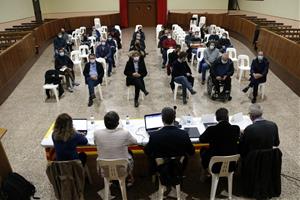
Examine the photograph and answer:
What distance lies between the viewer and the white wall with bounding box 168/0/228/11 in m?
17.1

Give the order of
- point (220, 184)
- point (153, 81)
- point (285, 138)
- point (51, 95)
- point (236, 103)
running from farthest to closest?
point (153, 81)
point (51, 95)
point (236, 103)
point (285, 138)
point (220, 184)

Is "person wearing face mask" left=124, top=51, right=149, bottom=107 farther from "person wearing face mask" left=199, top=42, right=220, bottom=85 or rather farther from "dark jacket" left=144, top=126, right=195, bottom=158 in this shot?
"dark jacket" left=144, top=126, right=195, bottom=158

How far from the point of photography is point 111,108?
615cm

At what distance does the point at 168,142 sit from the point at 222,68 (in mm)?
3704

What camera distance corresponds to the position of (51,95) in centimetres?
687

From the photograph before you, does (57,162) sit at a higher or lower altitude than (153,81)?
higher

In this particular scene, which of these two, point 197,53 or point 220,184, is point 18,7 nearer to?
point 197,53

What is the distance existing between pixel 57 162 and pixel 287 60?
6.22 metres

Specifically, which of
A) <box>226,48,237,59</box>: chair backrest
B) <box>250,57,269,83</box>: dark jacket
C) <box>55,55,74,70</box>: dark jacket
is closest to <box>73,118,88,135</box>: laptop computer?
<box>55,55,74,70</box>: dark jacket

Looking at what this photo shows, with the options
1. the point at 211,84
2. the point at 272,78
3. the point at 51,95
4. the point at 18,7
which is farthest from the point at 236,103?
the point at 18,7

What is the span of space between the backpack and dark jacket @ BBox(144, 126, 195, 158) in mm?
1508

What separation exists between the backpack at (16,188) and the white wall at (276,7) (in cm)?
1149

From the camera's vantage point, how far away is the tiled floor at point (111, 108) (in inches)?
167

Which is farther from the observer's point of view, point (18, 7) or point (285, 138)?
point (18, 7)
